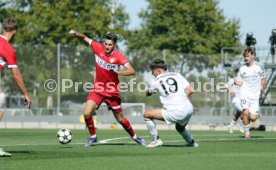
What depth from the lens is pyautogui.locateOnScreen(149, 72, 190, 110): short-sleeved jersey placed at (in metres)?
15.2

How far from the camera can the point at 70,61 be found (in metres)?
36.2

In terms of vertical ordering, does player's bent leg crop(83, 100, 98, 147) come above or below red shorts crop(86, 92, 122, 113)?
below

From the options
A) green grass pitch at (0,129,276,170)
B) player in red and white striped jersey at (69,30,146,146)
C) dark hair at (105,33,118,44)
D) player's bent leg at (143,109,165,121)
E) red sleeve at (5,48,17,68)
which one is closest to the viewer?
green grass pitch at (0,129,276,170)

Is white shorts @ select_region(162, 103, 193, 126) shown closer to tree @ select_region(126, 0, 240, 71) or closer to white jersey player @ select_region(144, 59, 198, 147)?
white jersey player @ select_region(144, 59, 198, 147)

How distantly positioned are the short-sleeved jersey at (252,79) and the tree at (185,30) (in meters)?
32.7

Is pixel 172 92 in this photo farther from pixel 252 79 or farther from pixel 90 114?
pixel 252 79

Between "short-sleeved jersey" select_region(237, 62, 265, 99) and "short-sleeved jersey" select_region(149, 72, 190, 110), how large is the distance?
5.48 m

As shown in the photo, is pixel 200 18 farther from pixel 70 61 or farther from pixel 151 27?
pixel 70 61

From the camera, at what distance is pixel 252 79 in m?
20.6

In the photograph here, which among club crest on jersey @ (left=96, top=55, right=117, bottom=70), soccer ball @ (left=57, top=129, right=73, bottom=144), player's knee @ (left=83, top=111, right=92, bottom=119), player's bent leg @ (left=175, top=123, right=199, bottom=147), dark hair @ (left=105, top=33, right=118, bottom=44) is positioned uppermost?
dark hair @ (left=105, top=33, right=118, bottom=44)

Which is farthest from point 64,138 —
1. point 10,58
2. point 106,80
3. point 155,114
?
point 10,58

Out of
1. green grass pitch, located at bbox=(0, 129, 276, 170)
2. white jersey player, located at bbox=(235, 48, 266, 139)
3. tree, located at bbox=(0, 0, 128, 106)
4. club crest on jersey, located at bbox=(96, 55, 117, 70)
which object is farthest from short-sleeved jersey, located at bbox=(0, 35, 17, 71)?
tree, located at bbox=(0, 0, 128, 106)

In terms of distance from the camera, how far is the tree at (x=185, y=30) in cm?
5406

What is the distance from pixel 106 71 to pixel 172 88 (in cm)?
156
